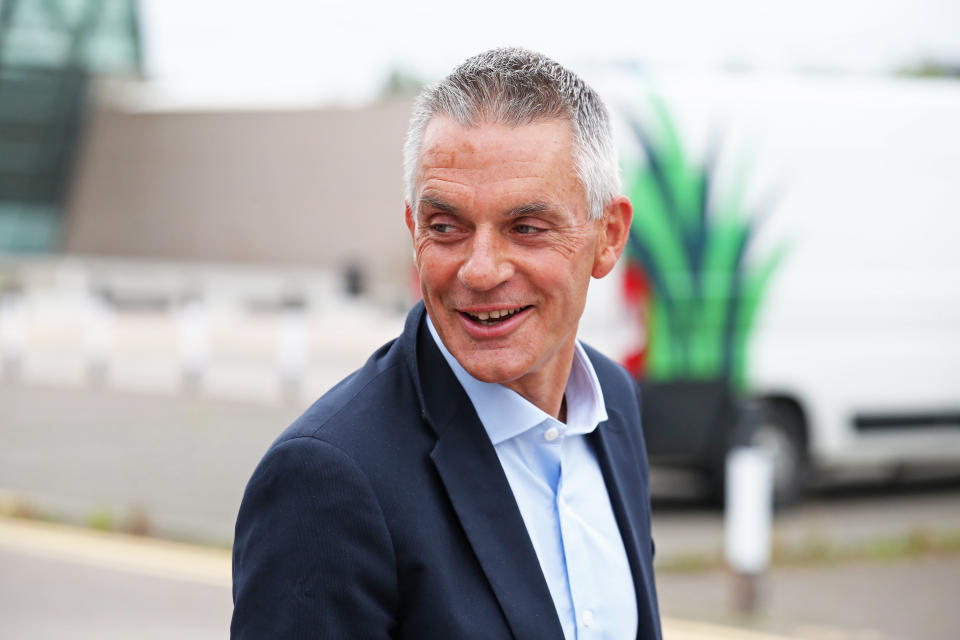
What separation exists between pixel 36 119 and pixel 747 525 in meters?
37.5

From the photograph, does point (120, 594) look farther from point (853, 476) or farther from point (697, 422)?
point (853, 476)

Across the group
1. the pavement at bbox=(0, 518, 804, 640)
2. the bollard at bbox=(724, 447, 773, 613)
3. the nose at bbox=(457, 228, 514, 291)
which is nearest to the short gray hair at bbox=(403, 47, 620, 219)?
the nose at bbox=(457, 228, 514, 291)

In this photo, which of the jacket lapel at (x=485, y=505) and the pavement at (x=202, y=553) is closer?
the jacket lapel at (x=485, y=505)

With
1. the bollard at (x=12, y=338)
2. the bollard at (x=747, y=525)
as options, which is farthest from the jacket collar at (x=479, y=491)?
the bollard at (x=12, y=338)

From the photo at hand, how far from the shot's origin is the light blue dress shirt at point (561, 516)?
1.80 m

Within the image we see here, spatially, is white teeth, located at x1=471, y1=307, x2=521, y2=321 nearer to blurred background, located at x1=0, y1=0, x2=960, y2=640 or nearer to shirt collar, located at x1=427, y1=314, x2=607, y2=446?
shirt collar, located at x1=427, y1=314, x2=607, y2=446

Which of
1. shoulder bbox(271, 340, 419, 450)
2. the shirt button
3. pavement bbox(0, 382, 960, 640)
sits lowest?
pavement bbox(0, 382, 960, 640)

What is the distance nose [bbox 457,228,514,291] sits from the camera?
1.71m

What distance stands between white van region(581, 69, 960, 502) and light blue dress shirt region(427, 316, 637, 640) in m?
5.62

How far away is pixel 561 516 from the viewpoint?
6.02 ft

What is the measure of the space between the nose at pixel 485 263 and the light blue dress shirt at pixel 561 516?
163 mm

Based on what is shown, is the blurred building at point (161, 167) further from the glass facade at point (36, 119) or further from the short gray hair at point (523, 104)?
the short gray hair at point (523, 104)

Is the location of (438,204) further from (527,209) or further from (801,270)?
(801,270)

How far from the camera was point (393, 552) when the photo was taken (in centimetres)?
160
